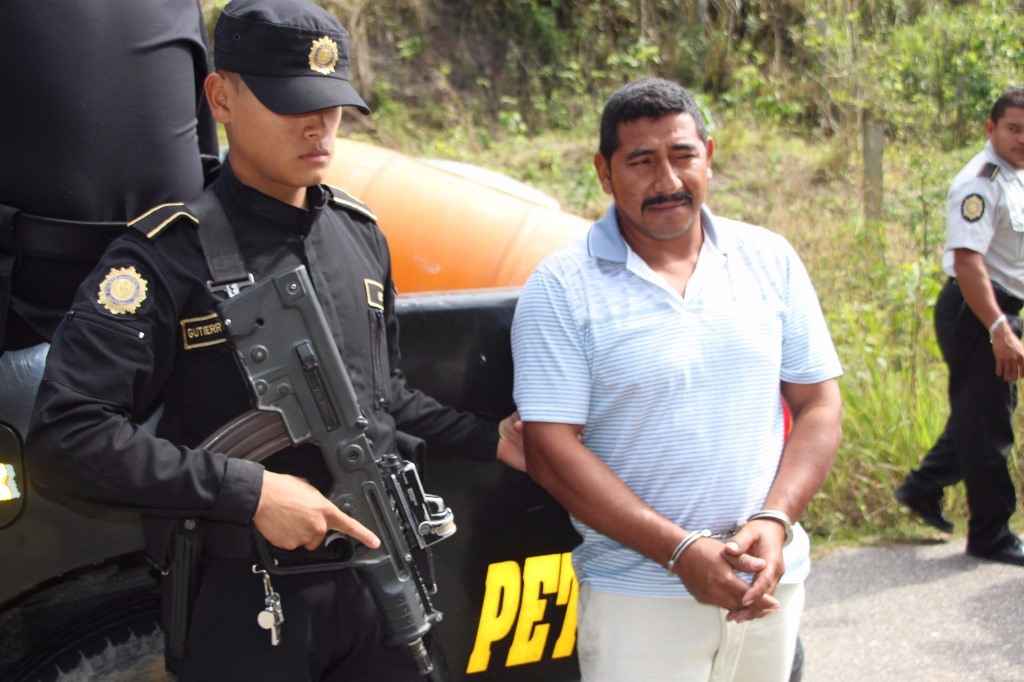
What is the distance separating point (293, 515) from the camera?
5.60ft

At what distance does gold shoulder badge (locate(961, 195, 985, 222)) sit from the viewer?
4.12 meters

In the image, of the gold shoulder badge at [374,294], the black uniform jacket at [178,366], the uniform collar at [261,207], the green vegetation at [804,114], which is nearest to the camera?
the black uniform jacket at [178,366]

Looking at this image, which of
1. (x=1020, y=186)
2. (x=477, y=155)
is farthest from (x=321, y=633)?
(x=477, y=155)

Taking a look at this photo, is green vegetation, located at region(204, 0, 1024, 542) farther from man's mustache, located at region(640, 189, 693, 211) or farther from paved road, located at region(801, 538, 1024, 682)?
man's mustache, located at region(640, 189, 693, 211)

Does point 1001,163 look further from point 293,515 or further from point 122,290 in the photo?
point 122,290

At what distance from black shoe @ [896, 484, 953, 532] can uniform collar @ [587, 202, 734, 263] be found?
2437mm

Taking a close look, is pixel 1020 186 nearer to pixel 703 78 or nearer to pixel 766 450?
pixel 766 450

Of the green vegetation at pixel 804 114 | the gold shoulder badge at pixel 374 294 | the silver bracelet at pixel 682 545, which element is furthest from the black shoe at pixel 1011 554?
the gold shoulder badge at pixel 374 294

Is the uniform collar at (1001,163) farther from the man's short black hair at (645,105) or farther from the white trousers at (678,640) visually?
the white trousers at (678,640)

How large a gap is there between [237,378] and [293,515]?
252 millimetres

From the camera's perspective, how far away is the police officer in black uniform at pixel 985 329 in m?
4.07

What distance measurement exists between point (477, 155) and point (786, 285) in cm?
657

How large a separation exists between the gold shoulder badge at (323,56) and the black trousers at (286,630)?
2.71 ft

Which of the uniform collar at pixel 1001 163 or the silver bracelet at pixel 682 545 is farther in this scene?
the uniform collar at pixel 1001 163
